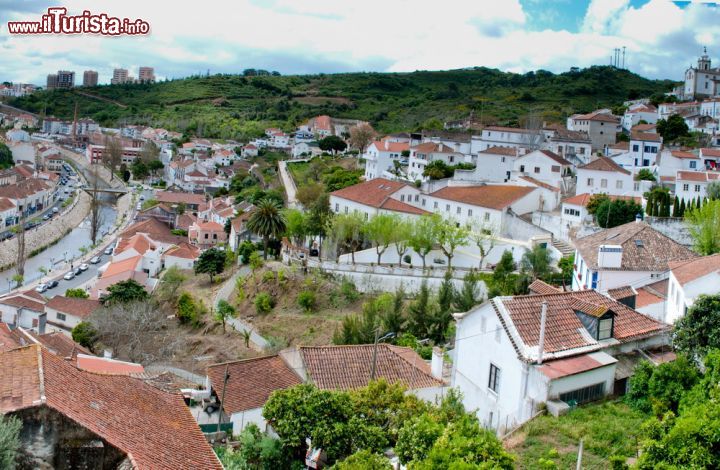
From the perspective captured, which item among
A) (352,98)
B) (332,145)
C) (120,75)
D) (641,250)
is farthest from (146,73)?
(641,250)

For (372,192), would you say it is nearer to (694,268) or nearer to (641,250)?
(641,250)

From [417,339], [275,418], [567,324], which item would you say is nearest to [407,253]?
[417,339]

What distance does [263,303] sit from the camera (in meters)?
31.6

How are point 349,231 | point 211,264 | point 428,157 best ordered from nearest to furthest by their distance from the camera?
point 349,231, point 211,264, point 428,157

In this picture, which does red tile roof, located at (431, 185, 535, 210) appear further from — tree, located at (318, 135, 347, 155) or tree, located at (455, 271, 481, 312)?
tree, located at (318, 135, 347, 155)

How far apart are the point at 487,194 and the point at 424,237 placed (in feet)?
20.1

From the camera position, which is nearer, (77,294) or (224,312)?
(224,312)

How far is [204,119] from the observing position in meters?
113

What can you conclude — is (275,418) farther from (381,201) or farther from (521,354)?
(381,201)

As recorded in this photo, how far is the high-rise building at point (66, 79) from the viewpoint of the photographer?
164375mm

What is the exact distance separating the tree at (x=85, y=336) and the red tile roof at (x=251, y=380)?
1537 cm

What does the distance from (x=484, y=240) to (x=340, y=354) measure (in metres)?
15.2

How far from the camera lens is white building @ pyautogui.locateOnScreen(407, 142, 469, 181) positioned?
148 feet

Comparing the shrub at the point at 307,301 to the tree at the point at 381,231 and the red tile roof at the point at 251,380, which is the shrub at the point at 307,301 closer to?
the tree at the point at 381,231
